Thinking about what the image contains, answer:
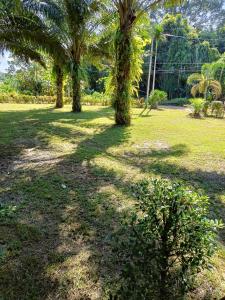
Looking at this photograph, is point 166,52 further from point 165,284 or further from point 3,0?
point 165,284

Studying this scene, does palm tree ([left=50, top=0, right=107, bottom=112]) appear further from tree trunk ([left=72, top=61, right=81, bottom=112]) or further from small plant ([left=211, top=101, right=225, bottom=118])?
small plant ([left=211, top=101, right=225, bottom=118])

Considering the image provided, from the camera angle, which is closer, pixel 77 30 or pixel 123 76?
pixel 123 76

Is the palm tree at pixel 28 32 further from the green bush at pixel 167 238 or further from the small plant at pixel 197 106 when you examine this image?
the small plant at pixel 197 106

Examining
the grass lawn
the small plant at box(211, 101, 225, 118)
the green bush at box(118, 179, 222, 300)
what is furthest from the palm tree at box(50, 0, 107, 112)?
the green bush at box(118, 179, 222, 300)

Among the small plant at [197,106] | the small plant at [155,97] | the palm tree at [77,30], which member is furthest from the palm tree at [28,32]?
the small plant at [155,97]

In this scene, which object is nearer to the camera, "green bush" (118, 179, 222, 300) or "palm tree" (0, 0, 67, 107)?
"green bush" (118, 179, 222, 300)

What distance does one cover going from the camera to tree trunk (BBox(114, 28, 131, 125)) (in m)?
11.0

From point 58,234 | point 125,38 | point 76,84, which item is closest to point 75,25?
point 76,84

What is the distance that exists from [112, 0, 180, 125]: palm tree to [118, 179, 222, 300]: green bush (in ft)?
30.8

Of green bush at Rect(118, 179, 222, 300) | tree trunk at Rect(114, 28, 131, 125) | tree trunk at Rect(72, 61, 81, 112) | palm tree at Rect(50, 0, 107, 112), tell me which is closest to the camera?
green bush at Rect(118, 179, 222, 300)

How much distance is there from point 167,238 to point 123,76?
31.9 ft

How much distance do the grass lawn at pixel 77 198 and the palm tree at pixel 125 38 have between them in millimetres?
2678

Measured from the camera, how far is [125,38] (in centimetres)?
1098

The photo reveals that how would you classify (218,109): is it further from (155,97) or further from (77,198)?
(77,198)
